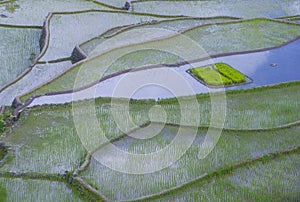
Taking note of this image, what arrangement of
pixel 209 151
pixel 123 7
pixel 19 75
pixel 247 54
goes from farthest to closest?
pixel 123 7 < pixel 247 54 < pixel 19 75 < pixel 209 151

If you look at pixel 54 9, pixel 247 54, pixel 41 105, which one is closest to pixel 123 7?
pixel 54 9

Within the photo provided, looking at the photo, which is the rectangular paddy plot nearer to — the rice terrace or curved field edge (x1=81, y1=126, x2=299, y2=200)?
the rice terrace

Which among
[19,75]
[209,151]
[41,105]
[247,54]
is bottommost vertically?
[209,151]

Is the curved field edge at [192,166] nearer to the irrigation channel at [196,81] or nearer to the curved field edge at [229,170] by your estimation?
the curved field edge at [229,170]

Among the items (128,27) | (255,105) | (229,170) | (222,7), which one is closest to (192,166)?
(229,170)

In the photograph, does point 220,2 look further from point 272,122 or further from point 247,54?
point 272,122

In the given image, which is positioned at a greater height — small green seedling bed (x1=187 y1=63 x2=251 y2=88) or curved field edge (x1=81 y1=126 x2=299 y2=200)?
small green seedling bed (x1=187 y1=63 x2=251 y2=88)

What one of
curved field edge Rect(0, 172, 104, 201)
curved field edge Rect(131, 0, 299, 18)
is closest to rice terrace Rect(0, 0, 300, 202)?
curved field edge Rect(0, 172, 104, 201)

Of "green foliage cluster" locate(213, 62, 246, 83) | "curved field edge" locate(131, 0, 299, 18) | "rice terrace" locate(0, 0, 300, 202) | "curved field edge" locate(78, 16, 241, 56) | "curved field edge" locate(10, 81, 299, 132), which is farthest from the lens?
"curved field edge" locate(131, 0, 299, 18)
